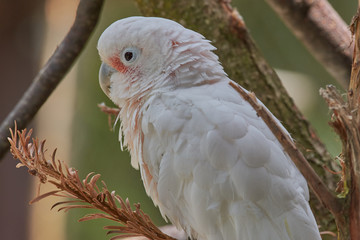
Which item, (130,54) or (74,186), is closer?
(74,186)

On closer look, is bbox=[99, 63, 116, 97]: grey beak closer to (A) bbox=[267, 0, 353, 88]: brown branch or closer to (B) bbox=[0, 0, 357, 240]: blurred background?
(A) bbox=[267, 0, 353, 88]: brown branch

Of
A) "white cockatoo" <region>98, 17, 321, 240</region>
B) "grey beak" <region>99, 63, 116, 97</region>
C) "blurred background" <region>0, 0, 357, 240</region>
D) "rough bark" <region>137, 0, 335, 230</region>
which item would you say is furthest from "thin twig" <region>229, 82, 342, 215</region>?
"blurred background" <region>0, 0, 357, 240</region>

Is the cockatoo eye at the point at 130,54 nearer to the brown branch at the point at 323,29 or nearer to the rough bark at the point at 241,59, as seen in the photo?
the rough bark at the point at 241,59

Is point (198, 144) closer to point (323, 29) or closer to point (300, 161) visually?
point (300, 161)

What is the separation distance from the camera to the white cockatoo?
893 mm

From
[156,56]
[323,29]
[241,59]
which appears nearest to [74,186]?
[156,56]

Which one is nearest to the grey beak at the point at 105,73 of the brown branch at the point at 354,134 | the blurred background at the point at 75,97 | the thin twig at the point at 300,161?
the thin twig at the point at 300,161

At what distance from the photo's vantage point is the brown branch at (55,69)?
4.27ft

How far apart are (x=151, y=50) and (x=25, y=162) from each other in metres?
0.40

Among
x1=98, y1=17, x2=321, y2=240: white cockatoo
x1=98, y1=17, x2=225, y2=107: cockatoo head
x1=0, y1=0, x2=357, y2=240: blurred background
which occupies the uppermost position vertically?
x1=98, y1=17, x2=225, y2=107: cockatoo head

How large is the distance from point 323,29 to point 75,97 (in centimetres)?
234

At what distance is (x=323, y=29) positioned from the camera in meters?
1.47

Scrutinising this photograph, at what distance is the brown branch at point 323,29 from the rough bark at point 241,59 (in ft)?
0.67

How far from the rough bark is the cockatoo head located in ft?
1.06
